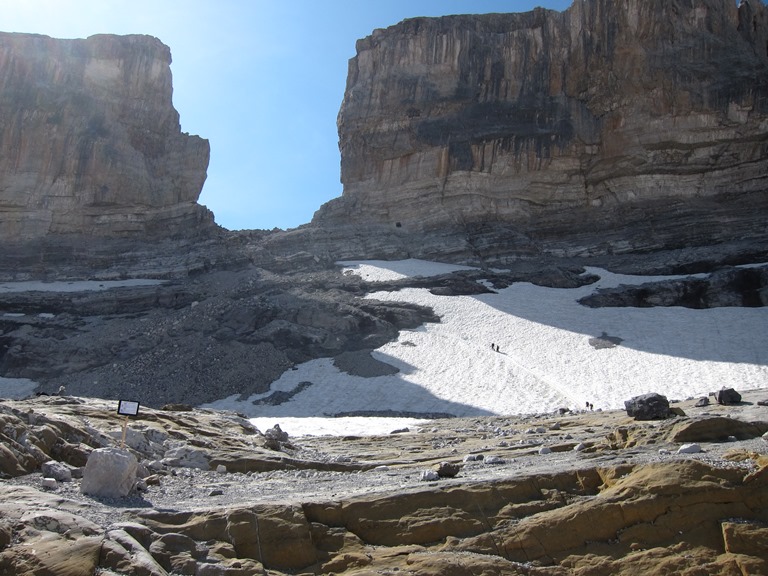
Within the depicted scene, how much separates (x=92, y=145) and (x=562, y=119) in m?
37.9

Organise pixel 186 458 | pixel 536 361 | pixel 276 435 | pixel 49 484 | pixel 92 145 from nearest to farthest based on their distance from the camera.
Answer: pixel 49 484 → pixel 186 458 → pixel 276 435 → pixel 536 361 → pixel 92 145

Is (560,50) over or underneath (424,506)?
over

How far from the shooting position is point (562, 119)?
52.6 m

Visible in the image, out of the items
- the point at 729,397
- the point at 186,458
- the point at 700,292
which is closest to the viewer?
the point at 186,458

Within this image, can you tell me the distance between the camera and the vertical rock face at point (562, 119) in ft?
160

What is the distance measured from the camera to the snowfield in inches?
1083

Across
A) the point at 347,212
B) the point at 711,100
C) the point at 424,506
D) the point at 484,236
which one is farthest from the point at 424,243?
the point at 424,506

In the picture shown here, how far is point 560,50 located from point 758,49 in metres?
14.7

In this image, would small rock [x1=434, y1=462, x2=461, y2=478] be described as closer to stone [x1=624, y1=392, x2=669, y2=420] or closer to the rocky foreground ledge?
the rocky foreground ledge

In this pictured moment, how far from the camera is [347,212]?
182 ft

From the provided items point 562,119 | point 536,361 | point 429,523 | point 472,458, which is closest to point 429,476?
point 429,523

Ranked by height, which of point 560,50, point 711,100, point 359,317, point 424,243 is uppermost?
point 560,50

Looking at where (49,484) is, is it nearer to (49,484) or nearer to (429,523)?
(49,484)

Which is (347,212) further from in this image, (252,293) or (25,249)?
(25,249)
